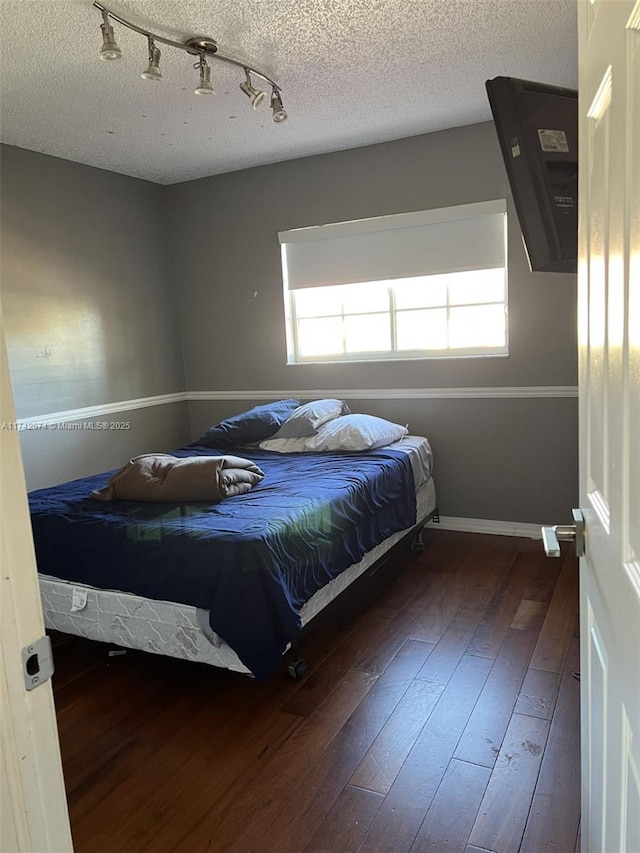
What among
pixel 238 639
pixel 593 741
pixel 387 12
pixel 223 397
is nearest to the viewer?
pixel 593 741

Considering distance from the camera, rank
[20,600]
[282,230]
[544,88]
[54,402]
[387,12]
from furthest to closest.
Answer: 1. [282,230]
2. [54,402]
3. [387,12]
4. [544,88]
5. [20,600]

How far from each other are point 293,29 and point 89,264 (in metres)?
2.17

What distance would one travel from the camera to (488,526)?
3873 millimetres

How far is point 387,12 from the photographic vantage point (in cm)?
228

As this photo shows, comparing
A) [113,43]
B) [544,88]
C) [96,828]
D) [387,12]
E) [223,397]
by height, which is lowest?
[96,828]

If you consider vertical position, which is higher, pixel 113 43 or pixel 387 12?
pixel 387 12

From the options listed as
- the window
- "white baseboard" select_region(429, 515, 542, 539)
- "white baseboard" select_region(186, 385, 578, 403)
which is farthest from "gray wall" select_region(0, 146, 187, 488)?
"white baseboard" select_region(429, 515, 542, 539)

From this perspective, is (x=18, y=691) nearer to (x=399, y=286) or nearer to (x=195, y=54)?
(x=195, y=54)

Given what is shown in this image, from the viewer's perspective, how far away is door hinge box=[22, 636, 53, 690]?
0.82 metres

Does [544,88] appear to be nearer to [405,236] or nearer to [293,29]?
[293,29]

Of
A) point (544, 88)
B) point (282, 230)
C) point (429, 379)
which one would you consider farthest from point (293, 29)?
point (429, 379)

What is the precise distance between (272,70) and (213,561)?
2.13 meters

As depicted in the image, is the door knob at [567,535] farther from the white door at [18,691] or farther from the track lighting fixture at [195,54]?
the track lighting fixture at [195,54]

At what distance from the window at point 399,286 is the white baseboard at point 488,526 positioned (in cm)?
106
